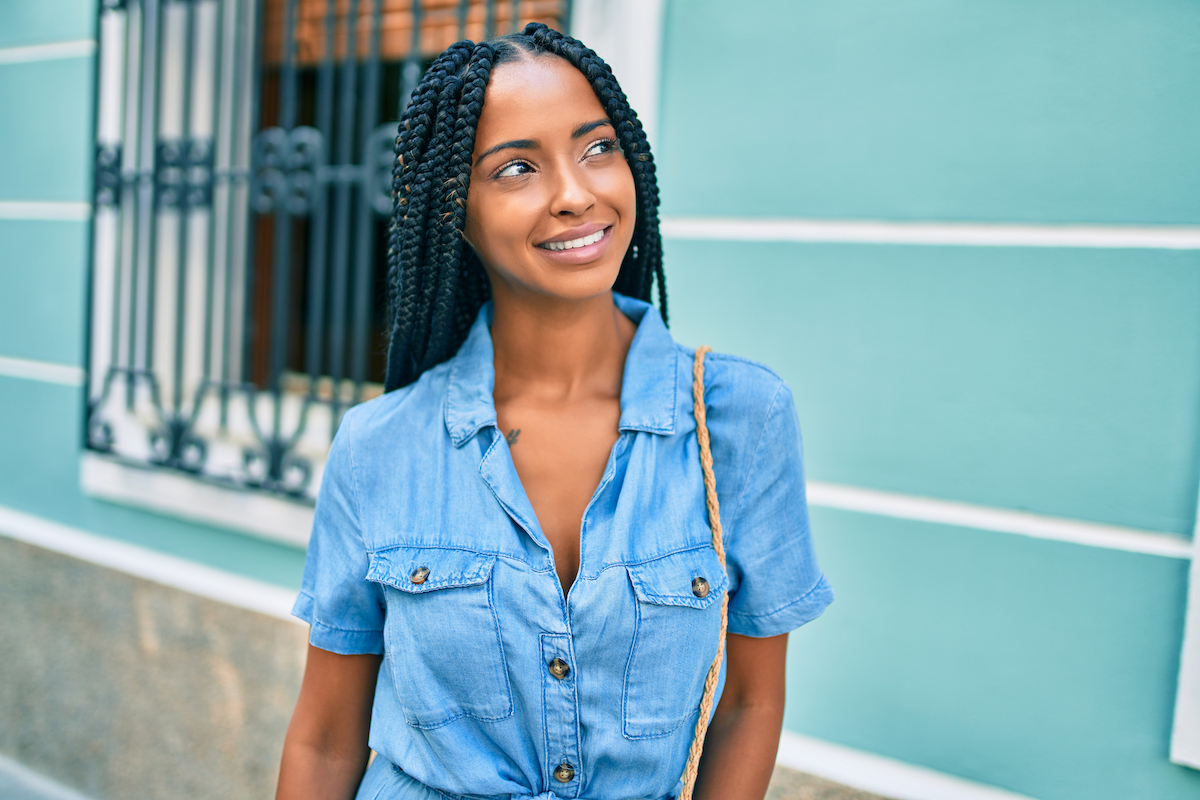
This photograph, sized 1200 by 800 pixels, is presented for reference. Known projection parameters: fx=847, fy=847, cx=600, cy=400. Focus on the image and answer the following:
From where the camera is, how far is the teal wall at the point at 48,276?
11.3ft

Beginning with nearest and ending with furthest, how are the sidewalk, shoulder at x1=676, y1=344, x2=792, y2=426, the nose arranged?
1. the nose
2. shoulder at x1=676, y1=344, x2=792, y2=426
3. the sidewalk

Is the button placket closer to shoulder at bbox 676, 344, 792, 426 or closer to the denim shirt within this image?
the denim shirt

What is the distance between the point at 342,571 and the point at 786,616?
73 cm

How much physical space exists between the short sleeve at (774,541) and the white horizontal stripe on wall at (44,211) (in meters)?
3.25

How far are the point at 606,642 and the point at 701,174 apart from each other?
1.42 meters

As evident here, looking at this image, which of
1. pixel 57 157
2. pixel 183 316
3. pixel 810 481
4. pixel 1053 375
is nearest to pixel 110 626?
pixel 183 316

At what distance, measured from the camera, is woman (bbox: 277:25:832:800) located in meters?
1.29

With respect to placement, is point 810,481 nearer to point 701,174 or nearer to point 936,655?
point 936,655

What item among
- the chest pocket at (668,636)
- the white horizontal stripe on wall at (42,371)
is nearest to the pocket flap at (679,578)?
the chest pocket at (668,636)

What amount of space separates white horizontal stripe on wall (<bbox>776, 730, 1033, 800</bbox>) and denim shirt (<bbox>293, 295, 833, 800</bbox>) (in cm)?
92

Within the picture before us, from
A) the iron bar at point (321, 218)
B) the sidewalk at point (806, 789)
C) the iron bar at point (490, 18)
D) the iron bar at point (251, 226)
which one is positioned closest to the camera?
the sidewalk at point (806, 789)

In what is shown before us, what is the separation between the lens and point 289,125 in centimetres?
307

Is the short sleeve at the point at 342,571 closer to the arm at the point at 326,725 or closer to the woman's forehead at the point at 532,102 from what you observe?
the arm at the point at 326,725

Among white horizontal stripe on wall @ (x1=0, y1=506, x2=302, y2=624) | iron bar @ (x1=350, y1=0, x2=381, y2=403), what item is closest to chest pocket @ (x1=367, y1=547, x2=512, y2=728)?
iron bar @ (x1=350, y1=0, x2=381, y2=403)
